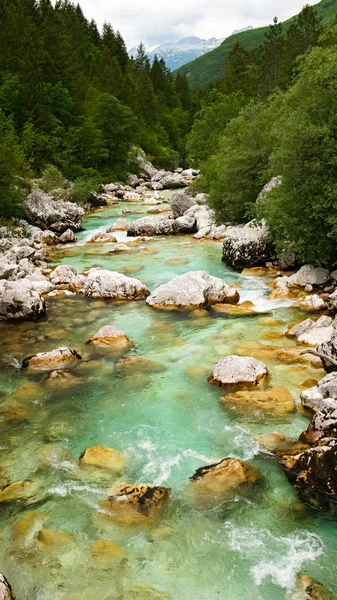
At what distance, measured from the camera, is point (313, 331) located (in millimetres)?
13695

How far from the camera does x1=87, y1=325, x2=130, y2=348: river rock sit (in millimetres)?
14297

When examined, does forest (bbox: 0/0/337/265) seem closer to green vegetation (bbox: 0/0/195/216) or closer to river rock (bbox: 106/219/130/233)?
green vegetation (bbox: 0/0/195/216)

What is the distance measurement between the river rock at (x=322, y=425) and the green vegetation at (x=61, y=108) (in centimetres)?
2544

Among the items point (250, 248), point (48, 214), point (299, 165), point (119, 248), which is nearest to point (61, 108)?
point (48, 214)

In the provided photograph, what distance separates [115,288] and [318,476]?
41.6 feet

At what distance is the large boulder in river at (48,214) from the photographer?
3312 cm

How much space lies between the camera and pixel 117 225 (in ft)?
112

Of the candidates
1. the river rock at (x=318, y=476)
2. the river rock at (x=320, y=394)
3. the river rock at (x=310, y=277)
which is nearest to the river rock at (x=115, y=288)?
the river rock at (x=310, y=277)

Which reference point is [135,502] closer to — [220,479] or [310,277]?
[220,479]

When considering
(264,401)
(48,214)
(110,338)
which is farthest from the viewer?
(48,214)

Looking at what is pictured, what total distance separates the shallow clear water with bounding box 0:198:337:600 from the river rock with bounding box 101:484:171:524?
0.19 m

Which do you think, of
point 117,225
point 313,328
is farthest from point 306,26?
point 313,328

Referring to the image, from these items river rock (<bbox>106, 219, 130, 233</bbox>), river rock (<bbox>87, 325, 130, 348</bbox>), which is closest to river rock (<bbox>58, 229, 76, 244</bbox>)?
river rock (<bbox>106, 219, 130, 233</bbox>)

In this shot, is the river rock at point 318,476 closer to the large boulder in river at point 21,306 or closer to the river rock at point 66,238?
the large boulder in river at point 21,306
